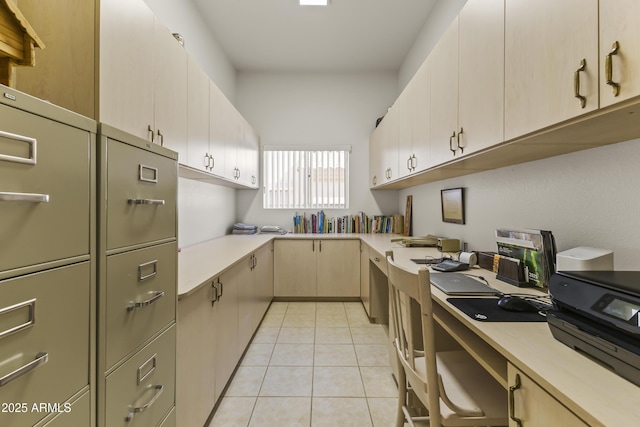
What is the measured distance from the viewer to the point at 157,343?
108 cm

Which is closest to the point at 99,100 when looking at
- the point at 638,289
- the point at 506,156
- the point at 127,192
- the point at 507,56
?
the point at 127,192

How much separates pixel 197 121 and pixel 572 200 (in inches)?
94.4

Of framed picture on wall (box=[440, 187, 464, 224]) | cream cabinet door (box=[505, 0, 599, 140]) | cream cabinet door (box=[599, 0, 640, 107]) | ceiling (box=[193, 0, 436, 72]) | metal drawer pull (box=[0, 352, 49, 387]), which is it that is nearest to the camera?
metal drawer pull (box=[0, 352, 49, 387])

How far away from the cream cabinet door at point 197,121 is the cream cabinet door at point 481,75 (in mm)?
1796

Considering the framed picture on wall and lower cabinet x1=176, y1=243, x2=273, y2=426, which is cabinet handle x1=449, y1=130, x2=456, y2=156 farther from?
lower cabinet x1=176, y1=243, x2=273, y2=426

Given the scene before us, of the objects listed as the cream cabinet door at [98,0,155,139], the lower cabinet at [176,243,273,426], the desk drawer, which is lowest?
the lower cabinet at [176,243,273,426]

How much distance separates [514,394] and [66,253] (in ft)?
4.08

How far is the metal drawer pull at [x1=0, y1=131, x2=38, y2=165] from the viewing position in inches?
21.6

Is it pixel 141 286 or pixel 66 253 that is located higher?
pixel 66 253

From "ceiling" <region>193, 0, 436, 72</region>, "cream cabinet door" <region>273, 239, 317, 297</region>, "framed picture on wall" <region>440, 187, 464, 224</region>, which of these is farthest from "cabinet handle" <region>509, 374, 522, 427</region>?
"ceiling" <region>193, 0, 436, 72</region>

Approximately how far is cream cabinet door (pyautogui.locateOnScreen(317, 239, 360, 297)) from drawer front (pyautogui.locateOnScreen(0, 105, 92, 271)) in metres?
3.15

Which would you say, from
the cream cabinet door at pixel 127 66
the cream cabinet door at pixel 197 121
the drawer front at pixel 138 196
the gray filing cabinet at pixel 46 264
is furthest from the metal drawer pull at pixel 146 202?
the cream cabinet door at pixel 197 121

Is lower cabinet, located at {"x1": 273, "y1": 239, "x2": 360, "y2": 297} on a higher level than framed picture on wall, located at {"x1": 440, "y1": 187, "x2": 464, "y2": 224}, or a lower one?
lower

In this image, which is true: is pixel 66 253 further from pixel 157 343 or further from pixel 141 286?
pixel 157 343
